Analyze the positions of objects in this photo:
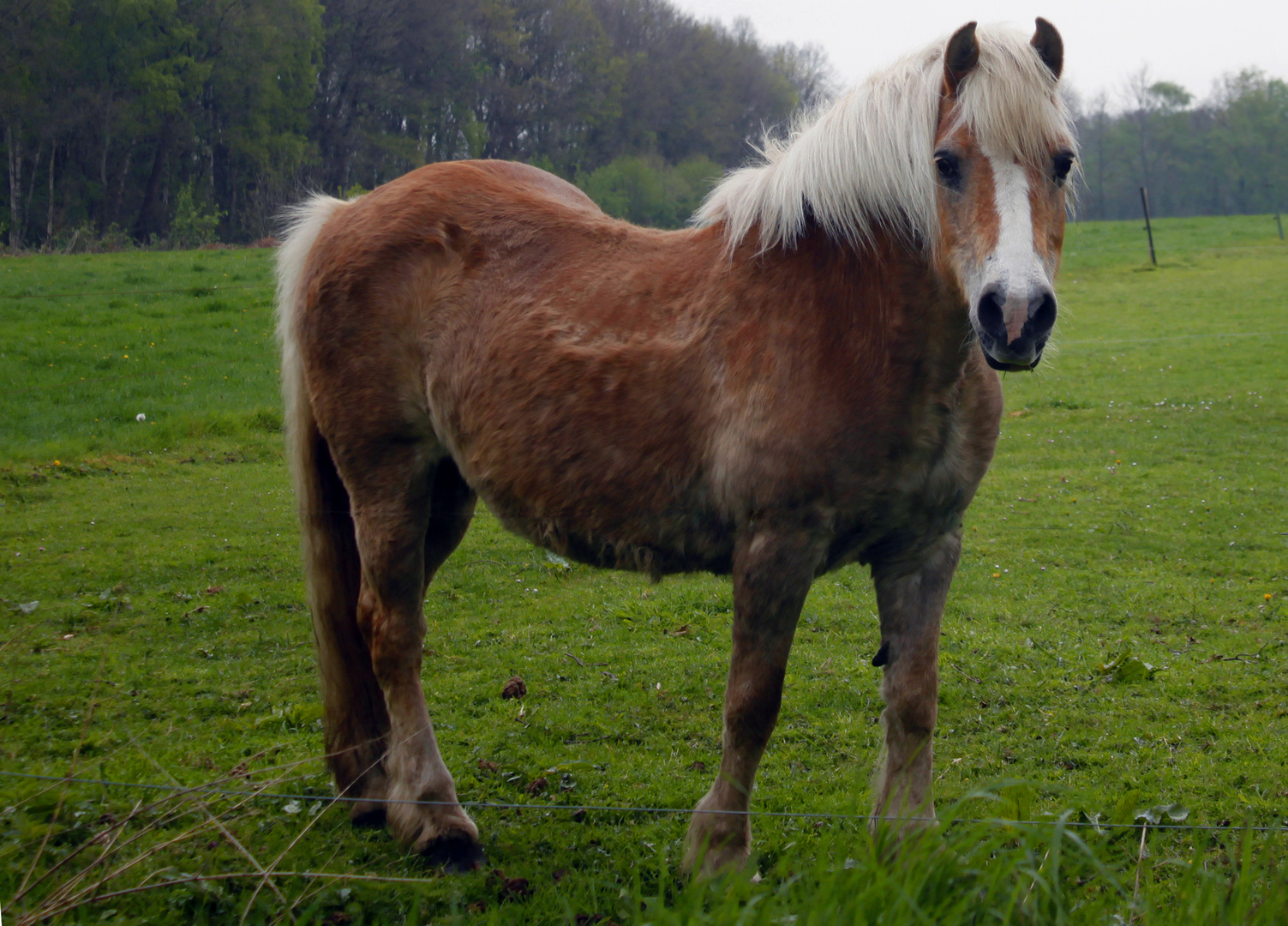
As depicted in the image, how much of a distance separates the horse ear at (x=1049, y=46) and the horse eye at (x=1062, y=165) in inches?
10.6

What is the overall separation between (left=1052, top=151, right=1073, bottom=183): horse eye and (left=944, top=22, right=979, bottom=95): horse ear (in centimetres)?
30

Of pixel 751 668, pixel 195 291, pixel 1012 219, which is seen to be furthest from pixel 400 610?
pixel 195 291

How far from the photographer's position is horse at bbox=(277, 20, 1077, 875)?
2.22 m

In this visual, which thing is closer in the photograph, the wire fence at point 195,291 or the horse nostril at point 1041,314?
the horse nostril at point 1041,314

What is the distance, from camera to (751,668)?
244cm

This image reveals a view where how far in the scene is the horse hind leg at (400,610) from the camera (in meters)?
2.94

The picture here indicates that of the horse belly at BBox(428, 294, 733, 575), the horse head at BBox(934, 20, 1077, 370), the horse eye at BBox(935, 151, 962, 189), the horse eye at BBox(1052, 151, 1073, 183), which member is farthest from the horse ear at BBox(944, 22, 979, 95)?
the horse belly at BBox(428, 294, 733, 575)

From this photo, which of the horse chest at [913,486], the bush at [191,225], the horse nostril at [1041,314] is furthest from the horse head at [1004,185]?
the bush at [191,225]

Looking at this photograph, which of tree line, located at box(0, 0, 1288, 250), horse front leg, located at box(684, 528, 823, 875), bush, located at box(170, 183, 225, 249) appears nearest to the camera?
horse front leg, located at box(684, 528, 823, 875)

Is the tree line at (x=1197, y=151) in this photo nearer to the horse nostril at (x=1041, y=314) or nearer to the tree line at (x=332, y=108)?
the tree line at (x=332, y=108)

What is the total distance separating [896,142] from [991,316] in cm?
63

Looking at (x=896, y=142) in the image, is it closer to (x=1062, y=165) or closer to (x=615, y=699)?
(x=1062, y=165)

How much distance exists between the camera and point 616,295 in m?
2.73

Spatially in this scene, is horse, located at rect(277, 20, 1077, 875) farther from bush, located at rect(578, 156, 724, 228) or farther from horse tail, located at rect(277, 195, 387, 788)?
bush, located at rect(578, 156, 724, 228)
